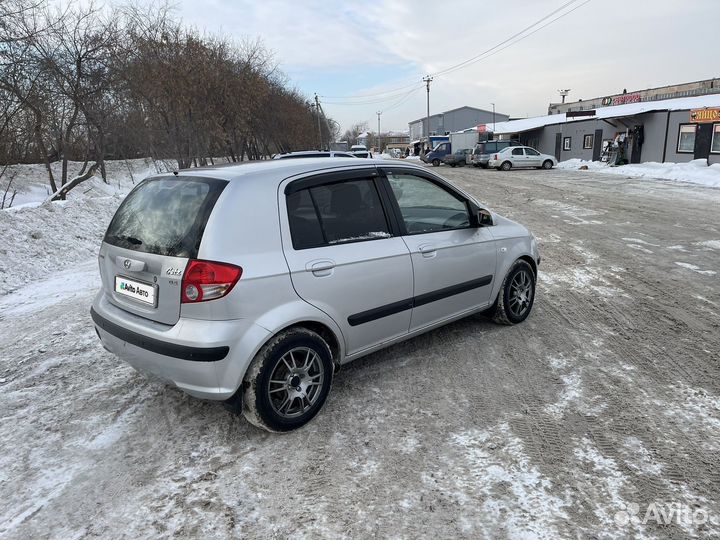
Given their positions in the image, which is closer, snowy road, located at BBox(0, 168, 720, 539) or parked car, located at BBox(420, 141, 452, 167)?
snowy road, located at BBox(0, 168, 720, 539)

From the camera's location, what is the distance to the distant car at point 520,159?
2989 cm

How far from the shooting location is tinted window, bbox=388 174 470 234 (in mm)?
3926

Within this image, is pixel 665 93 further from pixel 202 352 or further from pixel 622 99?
pixel 202 352

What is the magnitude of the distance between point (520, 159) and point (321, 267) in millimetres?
29436

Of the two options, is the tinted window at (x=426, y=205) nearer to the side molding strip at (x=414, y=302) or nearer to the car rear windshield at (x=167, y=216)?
the side molding strip at (x=414, y=302)

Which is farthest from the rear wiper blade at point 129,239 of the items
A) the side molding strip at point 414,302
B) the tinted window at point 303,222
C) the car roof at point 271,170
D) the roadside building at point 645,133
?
the roadside building at point 645,133

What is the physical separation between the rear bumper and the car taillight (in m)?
0.17

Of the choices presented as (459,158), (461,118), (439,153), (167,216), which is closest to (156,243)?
(167,216)

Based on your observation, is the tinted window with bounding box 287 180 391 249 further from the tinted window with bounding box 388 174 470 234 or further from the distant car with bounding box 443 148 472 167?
the distant car with bounding box 443 148 472 167

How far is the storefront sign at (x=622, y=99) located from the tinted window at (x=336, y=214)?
156ft

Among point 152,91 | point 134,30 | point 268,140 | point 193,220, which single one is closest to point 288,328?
point 193,220

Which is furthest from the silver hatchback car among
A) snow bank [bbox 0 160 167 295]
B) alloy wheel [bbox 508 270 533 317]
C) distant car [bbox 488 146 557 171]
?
distant car [bbox 488 146 557 171]

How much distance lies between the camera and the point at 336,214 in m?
3.43

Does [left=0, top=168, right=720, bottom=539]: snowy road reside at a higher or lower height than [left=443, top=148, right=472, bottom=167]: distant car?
lower
